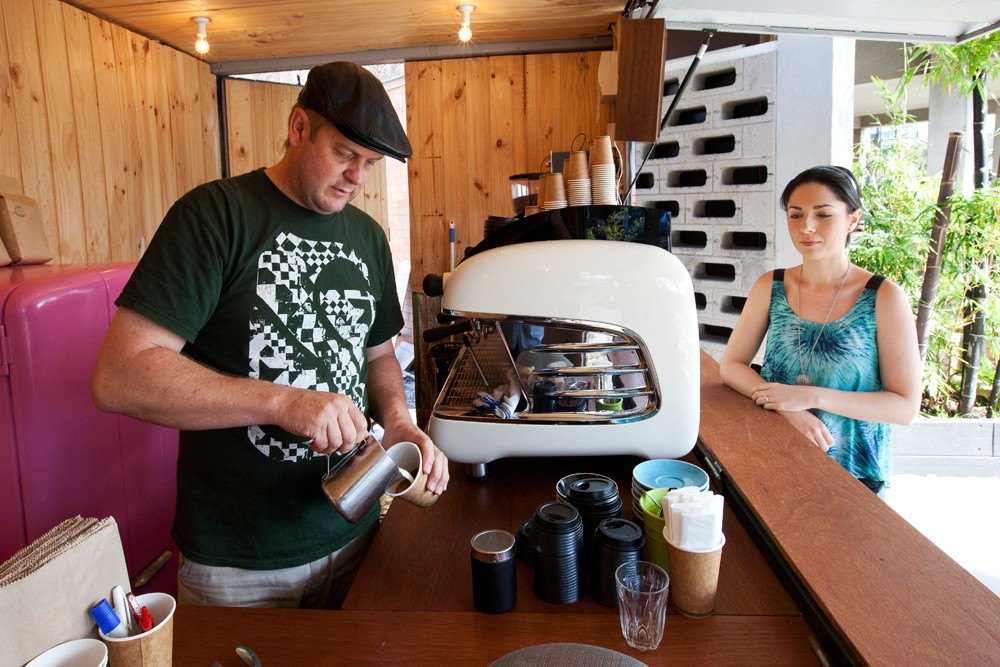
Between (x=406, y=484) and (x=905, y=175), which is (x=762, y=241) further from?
(x=406, y=484)

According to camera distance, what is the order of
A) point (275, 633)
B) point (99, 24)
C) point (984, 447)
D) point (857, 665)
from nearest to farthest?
point (857, 665) → point (275, 633) → point (99, 24) → point (984, 447)

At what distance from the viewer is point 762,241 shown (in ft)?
11.6

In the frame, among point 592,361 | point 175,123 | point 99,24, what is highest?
point 99,24

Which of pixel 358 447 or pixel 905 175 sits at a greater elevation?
pixel 905 175

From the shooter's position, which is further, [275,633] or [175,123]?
[175,123]

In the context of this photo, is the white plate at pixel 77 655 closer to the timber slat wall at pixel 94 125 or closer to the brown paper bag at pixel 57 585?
the brown paper bag at pixel 57 585

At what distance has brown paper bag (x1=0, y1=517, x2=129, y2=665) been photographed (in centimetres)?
63

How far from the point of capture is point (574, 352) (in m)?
1.28

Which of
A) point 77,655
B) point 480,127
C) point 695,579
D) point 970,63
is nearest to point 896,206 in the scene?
point 970,63

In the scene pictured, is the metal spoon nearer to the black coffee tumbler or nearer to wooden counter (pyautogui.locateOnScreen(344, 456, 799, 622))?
wooden counter (pyautogui.locateOnScreen(344, 456, 799, 622))

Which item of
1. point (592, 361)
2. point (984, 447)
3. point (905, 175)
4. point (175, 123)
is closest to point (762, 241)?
point (905, 175)

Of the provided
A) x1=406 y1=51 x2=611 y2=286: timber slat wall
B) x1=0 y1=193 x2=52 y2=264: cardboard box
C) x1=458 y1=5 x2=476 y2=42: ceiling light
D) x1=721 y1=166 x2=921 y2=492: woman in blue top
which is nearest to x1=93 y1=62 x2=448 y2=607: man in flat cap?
x1=721 y1=166 x2=921 y2=492: woman in blue top

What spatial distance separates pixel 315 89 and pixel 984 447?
417 cm

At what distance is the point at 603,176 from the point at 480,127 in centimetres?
283
